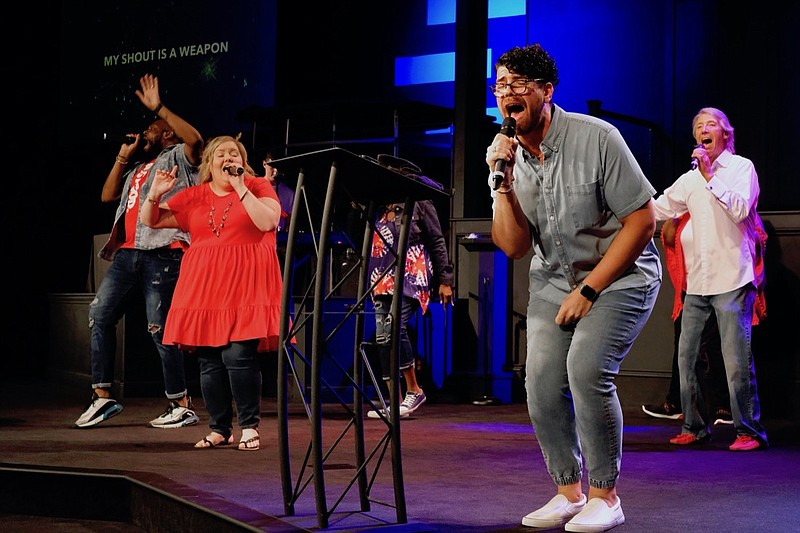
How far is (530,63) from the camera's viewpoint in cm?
312

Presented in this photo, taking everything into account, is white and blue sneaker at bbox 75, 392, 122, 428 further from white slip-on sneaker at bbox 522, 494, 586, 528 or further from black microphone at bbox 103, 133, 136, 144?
white slip-on sneaker at bbox 522, 494, 586, 528

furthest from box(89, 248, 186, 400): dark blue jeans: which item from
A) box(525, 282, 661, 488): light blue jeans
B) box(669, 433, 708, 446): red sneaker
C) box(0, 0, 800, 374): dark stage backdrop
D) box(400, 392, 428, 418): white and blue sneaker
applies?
box(0, 0, 800, 374): dark stage backdrop

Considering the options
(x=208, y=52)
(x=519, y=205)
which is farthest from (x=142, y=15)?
(x=519, y=205)

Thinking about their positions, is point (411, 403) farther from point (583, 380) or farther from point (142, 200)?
point (583, 380)

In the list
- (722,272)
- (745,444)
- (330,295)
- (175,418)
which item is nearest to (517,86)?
(330,295)

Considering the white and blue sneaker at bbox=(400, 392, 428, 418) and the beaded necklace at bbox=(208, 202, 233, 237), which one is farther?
the white and blue sneaker at bbox=(400, 392, 428, 418)

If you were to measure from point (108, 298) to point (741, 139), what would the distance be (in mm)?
7422

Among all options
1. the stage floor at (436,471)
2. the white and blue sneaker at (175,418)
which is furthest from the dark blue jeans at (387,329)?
the white and blue sneaker at (175,418)

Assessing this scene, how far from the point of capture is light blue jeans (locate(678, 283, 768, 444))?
517cm

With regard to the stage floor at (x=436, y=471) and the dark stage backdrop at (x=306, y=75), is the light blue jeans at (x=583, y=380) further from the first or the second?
the dark stage backdrop at (x=306, y=75)

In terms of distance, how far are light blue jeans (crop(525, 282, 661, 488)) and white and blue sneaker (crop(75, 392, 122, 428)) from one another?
3291mm

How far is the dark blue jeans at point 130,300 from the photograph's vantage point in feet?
19.4

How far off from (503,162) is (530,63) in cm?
33

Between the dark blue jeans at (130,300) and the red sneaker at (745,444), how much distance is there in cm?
300
